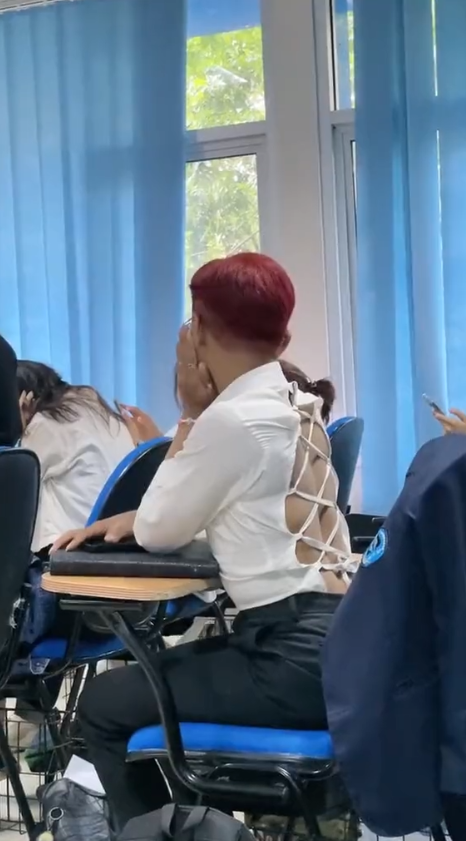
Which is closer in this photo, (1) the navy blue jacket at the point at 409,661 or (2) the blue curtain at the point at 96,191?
(1) the navy blue jacket at the point at 409,661

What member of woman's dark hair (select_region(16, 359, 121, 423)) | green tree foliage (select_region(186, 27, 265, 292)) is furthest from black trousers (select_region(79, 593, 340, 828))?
green tree foliage (select_region(186, 27, 265, 292))

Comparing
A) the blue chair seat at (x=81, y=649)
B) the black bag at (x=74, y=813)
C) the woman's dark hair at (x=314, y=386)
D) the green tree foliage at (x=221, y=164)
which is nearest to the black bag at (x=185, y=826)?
the black bag at (x=74, y=813)

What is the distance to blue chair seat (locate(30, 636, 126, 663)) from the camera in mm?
1940

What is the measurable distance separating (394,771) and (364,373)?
2.12 meters

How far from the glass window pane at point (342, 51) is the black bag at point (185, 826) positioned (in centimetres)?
270

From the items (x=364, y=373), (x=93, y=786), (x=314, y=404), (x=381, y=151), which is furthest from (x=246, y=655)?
(x=381, y=151)

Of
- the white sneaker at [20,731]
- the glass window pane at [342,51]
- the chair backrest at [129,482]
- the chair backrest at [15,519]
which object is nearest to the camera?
the chair backrest at [15,519]

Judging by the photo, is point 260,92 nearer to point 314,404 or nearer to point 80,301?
point 80,301

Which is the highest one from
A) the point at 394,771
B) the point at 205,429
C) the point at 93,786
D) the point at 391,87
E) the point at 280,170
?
the point at 391,87

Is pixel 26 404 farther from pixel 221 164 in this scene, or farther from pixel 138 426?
pixel 221 164

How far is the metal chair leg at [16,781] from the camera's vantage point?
1.97 metres

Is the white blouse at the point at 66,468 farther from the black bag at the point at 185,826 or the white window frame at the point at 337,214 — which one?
the white window frame at the point at 337,214

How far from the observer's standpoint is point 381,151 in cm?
314

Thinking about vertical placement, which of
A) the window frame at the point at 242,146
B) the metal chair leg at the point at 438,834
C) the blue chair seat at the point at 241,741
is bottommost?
the metal chair leg at the point at 438,834
